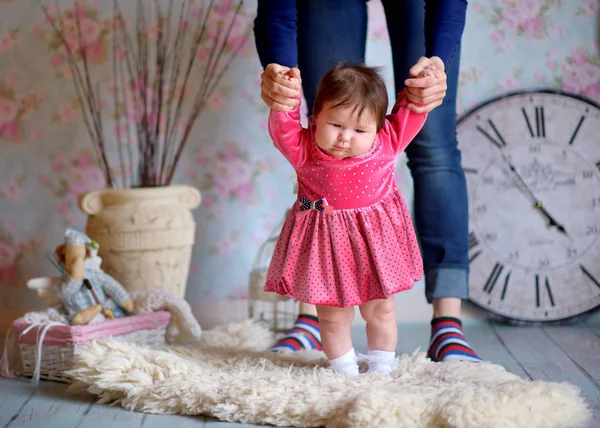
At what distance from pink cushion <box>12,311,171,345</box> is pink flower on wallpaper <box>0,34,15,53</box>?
0.84 meters

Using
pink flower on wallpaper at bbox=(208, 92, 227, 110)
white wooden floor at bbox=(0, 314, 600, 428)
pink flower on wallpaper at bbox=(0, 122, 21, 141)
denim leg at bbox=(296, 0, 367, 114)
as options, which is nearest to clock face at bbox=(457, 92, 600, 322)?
white wooden floor at bbox=(0, 314, 600, 428)

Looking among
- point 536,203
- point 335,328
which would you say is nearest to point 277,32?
point 335,328

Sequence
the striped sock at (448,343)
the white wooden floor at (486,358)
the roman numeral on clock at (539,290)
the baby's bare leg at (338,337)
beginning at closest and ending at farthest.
→ the white wooden floor at (486,358) → the baby's bare leg at (338,337) → the striped sock at (448,343) → the roman numeral on clock at (539,290)

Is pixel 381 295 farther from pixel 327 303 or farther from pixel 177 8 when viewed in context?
pixel 177 8

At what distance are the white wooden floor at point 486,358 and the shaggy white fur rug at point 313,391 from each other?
36 millimetres

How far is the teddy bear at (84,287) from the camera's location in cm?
160

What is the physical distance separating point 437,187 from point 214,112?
2.48 ft

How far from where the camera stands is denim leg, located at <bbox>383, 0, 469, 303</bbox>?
1.59m

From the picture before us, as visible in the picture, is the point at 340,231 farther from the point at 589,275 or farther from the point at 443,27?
the point at 589,275

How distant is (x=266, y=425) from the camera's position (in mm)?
1212

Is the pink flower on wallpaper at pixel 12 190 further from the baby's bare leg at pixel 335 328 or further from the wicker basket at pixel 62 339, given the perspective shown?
the baby's bare leg at pixel 335 328

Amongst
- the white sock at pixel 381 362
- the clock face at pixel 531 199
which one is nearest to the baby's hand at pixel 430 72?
the white sock at pixel 381 362

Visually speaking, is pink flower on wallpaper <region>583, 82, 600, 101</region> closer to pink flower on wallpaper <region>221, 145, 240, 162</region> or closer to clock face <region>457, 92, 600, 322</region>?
clock face <region>457, 92, 600, 322</region>

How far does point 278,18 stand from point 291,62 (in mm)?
120
